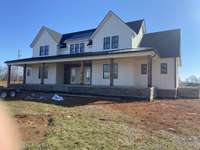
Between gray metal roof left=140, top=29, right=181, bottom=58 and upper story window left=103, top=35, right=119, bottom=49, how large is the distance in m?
3.10

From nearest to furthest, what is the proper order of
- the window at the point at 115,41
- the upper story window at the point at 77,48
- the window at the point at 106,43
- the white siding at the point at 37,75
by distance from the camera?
1. the window at the point at 115,41
2. the window at the point at 106,43
3. the upper story window at the point at 77,48
4. the white siding at the point at 37,75

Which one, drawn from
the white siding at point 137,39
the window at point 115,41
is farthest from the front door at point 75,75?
the white siding at point 137,39

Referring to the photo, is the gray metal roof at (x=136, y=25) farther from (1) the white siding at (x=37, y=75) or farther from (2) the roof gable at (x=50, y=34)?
(1) the white siding at (x=37, y=75)

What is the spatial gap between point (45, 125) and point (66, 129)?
3.11 feet

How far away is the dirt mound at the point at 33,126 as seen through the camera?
5570 mm

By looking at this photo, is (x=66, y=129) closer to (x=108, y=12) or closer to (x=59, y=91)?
(x=59, y=91)

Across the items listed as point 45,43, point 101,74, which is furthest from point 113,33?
point 45,43

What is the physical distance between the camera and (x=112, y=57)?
17438 mm

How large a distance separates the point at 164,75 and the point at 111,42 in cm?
661

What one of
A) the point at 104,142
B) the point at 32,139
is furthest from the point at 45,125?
the point at 104,142

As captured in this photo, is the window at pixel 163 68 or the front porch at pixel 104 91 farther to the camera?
the window at pixel 163 68

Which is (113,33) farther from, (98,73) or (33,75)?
(33,75)

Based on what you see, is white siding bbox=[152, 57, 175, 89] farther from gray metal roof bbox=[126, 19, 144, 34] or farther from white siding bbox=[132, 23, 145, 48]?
gray metal roof bbox=[126, 19, 144, 34]

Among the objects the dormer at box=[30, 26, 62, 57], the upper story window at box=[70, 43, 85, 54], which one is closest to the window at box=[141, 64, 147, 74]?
the upper story window at box=[70, 43, 85, 54]
